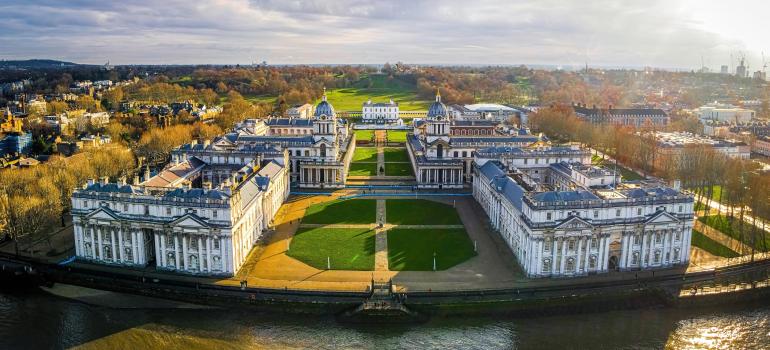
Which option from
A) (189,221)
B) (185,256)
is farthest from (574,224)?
(185,256)

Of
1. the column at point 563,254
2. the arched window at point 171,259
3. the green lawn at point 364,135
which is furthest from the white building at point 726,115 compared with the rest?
the arched window at point 171,259

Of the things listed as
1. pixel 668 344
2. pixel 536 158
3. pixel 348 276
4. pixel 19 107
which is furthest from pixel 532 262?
pixel 19 107

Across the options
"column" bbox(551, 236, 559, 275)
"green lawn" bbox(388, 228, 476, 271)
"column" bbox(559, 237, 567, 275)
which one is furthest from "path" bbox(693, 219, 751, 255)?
"green lawn" bbox(388, 228, 476, 271)

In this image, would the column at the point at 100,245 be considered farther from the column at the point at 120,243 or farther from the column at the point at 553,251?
the column at the point at 553,251

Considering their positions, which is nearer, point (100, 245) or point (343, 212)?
point (100, 245)

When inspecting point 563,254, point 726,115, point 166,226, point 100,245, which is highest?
point 726,115

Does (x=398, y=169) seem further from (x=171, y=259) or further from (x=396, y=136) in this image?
(x=171, y=259)
